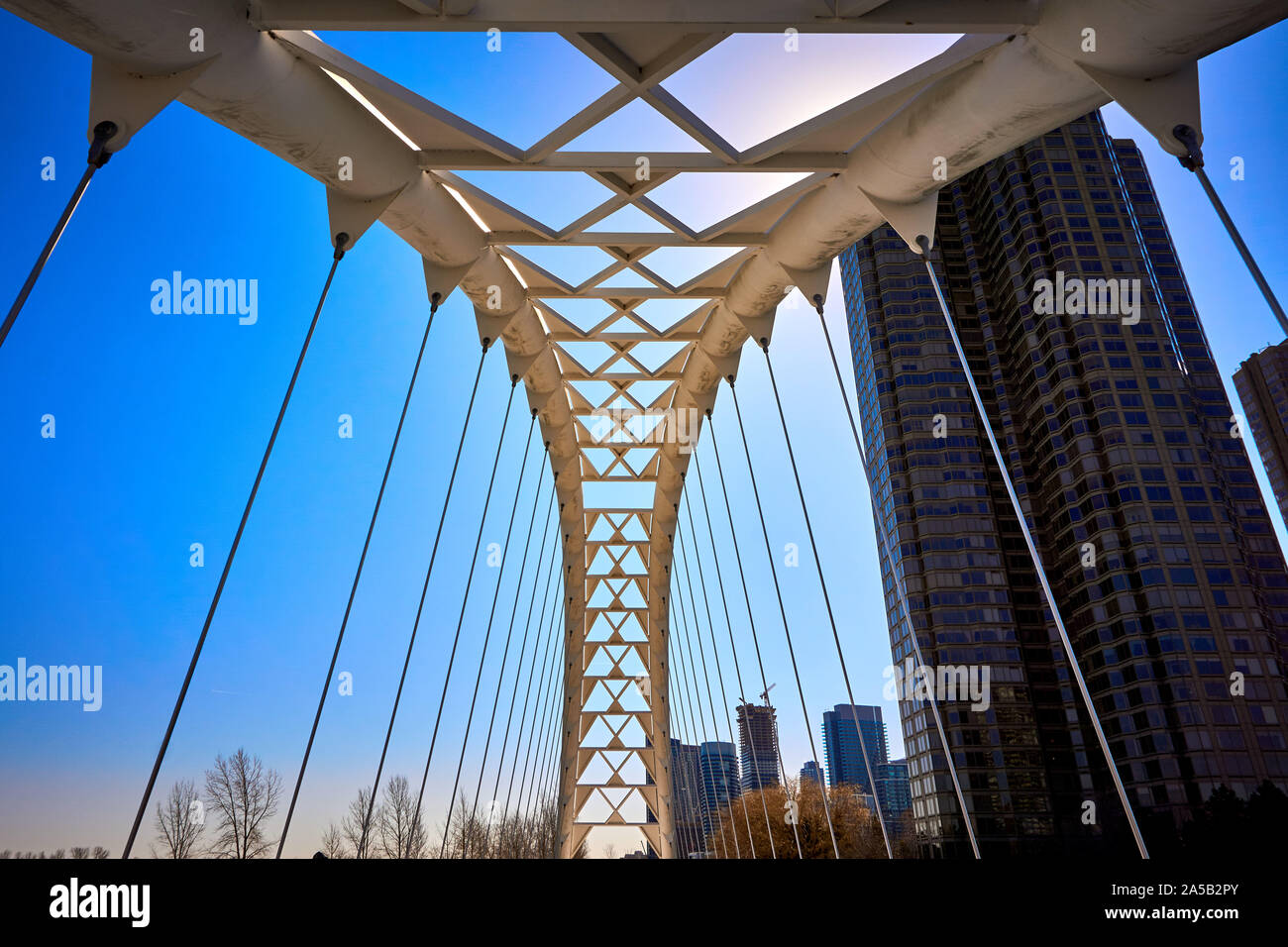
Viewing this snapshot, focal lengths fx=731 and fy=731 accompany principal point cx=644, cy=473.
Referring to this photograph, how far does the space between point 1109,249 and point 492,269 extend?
8645cm

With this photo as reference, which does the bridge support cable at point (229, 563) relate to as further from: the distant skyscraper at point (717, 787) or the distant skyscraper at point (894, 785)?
the distant skyscraper at point (894, 785)

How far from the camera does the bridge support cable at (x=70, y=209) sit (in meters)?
5.91

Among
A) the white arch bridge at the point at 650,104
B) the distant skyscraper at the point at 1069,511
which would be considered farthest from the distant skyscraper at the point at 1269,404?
the white arch bridge at the point at 650,104

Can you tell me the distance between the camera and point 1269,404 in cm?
7494

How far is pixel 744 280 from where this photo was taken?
16281mm

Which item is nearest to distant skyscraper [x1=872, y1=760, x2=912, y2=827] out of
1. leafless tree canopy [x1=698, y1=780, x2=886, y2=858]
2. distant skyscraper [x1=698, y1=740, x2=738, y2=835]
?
distant skyscraper [x1=698, y1=740, x2=738, y2=835]

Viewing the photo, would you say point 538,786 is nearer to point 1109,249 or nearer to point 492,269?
point 492,269

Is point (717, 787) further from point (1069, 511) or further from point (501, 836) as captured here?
point (501, 836)

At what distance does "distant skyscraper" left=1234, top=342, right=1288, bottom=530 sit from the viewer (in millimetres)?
68938

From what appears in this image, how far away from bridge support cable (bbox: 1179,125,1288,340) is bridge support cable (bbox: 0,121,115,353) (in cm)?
43

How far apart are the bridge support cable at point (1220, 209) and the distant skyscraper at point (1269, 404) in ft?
253

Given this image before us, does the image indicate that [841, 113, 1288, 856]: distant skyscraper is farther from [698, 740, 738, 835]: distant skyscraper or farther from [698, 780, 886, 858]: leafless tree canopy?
[698, 740, 738, 835]: distant skyscraper
